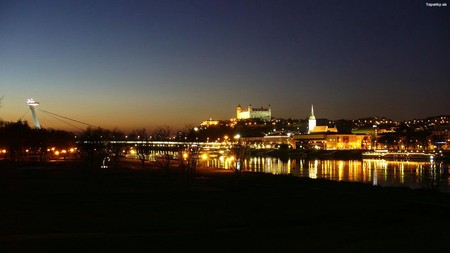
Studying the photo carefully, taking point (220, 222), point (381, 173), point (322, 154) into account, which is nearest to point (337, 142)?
point (322, 154)

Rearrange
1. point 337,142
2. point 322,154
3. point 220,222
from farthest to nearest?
point 337,142
point 322,154
point 220,222

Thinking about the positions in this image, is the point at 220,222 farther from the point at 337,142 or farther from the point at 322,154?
the point at 337,142

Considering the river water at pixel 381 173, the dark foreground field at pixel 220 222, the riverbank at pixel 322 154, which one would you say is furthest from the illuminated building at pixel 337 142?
the dark foreground field at pixel 220 222

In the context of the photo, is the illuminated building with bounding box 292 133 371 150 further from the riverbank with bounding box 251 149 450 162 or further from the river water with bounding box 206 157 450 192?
the river water with bounding box 206 157 450 192

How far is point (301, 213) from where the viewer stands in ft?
64.6

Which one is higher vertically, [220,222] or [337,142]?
[337,142]

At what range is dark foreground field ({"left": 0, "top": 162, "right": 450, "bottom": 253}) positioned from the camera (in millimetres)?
Answer: 13624

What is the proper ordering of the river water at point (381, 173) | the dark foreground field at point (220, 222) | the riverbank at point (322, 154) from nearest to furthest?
the dark foreground field at point (220, 222) → the river water at point (381, 173) → the riverbank at point (322, 154)

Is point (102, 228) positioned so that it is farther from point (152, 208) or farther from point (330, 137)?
point (330, 137)

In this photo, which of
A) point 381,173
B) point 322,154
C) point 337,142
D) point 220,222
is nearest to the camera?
point 220,222

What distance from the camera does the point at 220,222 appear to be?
682 inches

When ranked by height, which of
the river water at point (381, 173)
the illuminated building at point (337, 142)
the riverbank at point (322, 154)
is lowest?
the river water at point (381, 173)

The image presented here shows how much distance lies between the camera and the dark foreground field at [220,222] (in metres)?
13.6

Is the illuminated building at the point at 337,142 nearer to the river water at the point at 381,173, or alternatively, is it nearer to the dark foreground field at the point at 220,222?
the river water at the point at 381,173
